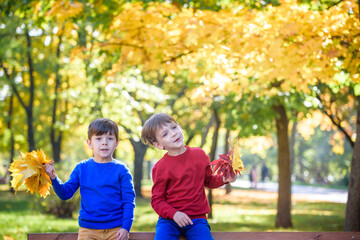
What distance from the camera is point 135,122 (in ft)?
40.5

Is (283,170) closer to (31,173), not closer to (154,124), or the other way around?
(154,124)

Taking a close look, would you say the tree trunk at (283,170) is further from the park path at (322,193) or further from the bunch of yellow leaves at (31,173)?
the park path at (322,193)

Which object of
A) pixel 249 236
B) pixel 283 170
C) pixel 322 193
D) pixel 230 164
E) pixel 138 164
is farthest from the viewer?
pixel 322 193

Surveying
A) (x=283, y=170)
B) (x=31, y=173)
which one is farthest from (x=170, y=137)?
(x=283, y=170)

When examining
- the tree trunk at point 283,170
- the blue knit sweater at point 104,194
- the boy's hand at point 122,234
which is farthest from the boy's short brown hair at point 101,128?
the tree trunk at point 283,170

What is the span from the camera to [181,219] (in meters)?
3.15

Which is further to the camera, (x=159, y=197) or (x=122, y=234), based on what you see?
(x=159, y=197)

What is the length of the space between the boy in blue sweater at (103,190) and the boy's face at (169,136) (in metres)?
0.36

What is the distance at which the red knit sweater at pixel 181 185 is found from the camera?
3.28 meters

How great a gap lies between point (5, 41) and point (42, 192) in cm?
1314

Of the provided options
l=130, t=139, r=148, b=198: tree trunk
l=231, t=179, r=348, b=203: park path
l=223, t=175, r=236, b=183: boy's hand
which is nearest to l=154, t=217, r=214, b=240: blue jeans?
l=223, t=175, r=236, b=183: boy's hand

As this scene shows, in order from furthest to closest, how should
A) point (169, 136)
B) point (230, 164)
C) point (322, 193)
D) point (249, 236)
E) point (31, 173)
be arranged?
point (322, 193) → point (249, 236) → point (169, 136) → point (230, 164) → point (31, 173)

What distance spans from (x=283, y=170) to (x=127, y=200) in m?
8.64

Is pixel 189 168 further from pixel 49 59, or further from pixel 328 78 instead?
pixel 49 59
